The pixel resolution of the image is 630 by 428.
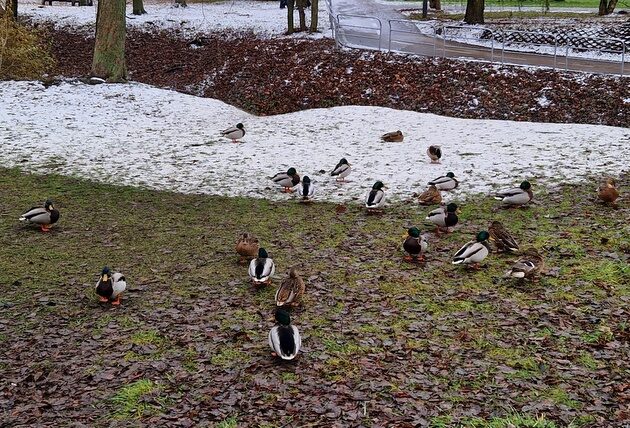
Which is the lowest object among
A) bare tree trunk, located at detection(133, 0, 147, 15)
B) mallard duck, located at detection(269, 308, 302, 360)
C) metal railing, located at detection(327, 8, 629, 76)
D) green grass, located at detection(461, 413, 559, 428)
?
green grass, located at detection(461, 413, 559, 428)

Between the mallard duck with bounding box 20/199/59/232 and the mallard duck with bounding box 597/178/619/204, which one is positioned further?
the mallard duck with bounding box 597/178/619/204

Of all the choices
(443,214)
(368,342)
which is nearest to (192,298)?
(368,342)

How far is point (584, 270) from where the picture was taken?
30.9 feet

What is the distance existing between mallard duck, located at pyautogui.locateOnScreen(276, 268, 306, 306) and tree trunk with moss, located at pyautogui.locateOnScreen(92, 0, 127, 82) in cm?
1618

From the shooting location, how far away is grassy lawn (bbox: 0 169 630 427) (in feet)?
21.2

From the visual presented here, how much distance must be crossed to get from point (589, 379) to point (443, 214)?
4546 millimetres

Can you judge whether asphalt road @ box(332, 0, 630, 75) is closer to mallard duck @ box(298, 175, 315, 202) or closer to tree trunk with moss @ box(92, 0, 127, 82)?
tree trunk with moss @ box(92, 0, 127, 82)

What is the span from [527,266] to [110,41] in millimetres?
17392

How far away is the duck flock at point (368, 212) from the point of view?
24.3ft

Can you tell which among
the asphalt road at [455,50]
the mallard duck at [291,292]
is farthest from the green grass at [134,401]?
the asphalt road at [455,50]

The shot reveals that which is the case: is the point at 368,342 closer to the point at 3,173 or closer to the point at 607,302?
the point at 607,302

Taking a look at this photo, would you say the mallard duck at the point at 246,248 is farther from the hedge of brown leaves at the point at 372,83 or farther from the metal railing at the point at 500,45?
the metal railing at the point at 500,45

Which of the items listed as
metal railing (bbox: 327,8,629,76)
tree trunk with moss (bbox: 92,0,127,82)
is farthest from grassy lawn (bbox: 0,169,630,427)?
metal railing (bbox: 327,8,629,76)

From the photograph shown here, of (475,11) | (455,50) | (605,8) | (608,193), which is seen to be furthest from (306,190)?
(605,8)
